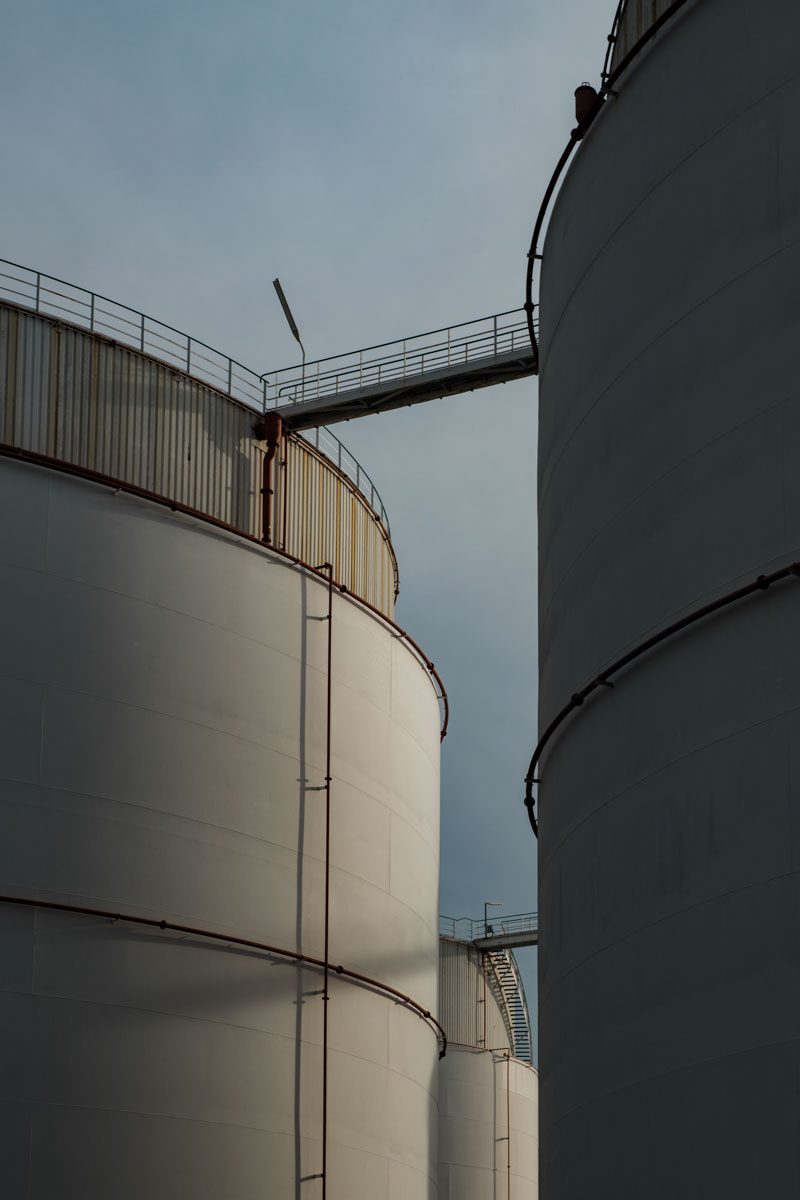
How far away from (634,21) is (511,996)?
26891 mm

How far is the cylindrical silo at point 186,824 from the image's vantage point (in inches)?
640

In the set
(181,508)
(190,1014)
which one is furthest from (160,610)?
(190,1014)

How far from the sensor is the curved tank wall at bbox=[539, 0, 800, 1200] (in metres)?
9.64

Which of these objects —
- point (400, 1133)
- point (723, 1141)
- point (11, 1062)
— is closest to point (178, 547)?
point (11, 1062)

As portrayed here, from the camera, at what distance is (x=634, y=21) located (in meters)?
14.5

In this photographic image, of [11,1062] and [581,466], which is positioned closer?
[581,466]

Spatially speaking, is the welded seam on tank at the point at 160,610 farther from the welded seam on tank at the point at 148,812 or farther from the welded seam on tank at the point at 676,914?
the welded seam on tank at the point at 676,914

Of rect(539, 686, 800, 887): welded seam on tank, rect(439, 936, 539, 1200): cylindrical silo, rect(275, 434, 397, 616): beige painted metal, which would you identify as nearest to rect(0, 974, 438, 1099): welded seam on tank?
rect(539, 686, 800, 887): welded seam on tank

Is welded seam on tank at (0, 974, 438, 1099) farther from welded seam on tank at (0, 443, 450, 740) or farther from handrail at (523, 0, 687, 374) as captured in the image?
handrail at (523, 0, 687, 374)

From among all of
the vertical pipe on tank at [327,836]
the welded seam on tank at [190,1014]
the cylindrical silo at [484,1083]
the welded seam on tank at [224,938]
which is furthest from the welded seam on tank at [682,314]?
the cylindrical silo at [484,1083]

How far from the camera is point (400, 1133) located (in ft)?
64.2

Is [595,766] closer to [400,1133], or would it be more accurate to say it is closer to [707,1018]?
[707,1018]

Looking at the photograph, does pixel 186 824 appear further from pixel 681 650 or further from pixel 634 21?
pixel 634 21

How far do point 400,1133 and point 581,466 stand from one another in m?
10.2
